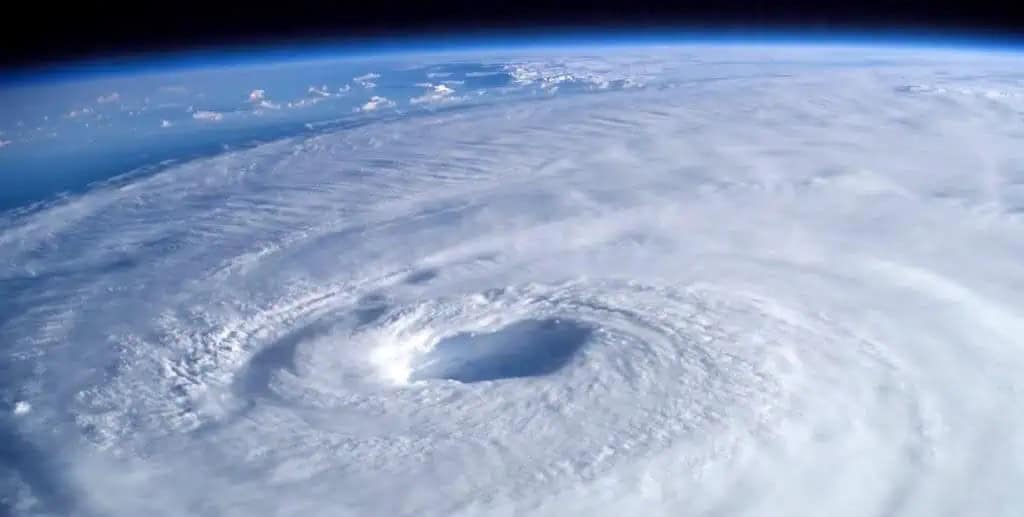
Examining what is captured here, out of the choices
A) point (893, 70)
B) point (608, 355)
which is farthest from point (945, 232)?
point (893, 70)

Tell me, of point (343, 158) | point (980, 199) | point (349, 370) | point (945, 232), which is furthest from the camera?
point (343, 158)

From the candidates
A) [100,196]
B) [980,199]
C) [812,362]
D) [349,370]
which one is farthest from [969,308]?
[100,196]

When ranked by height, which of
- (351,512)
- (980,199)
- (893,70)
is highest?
(893,70)

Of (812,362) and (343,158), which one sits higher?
(343,158)

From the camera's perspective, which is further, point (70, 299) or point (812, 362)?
point (70, 299)

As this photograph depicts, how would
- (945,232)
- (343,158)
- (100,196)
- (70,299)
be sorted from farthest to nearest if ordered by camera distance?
(343,158), (100,196), (945,232), (70,299)

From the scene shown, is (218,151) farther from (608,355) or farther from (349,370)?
(608,355)

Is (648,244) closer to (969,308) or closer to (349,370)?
(969,308)
